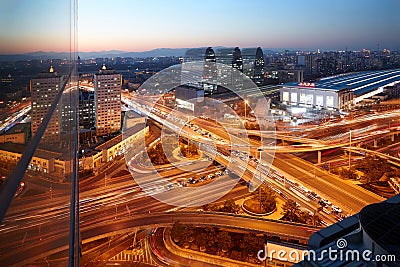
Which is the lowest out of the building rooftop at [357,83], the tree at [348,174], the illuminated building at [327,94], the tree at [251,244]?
the tree at [251,244]

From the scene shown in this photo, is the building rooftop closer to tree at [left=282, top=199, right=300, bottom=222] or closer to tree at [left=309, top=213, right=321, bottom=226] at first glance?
tree at [left=282, top=199, right=300, bottom=222]

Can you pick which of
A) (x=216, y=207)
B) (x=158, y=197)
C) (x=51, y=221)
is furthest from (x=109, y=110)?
(x=51, y=221)

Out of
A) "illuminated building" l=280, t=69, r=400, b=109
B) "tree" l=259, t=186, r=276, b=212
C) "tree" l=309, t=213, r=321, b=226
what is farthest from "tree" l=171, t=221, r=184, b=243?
"illuminated building" l=280, t=69, r=400, b=109

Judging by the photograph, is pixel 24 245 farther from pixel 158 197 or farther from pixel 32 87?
pixel 158 197

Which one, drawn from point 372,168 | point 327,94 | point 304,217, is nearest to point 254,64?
point 327,94

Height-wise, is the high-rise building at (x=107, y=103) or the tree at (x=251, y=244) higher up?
the high-rise building at (x=107, y=103)

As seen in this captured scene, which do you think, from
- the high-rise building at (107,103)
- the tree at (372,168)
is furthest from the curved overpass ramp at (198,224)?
the high-rise building at (107,103)

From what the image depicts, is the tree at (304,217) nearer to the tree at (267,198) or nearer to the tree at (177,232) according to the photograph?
the tree at (267,198)
